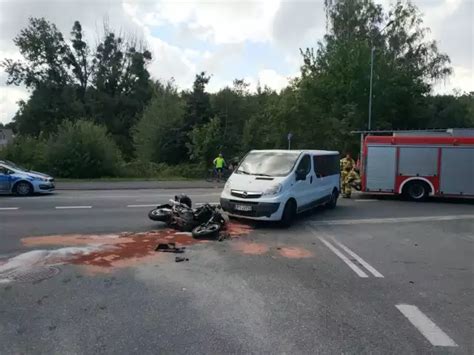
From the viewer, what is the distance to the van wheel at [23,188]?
18.4m

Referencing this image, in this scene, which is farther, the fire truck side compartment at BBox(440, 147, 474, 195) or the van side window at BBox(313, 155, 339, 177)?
the fire truck side compartment at BBox(440, 147, 474, 195)

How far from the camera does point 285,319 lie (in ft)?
16.5

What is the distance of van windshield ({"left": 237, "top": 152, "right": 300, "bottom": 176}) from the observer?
1191 cm

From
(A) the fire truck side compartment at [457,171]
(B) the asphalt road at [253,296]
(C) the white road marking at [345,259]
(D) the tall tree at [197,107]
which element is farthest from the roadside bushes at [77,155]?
(C) the white road marking at [345,259]

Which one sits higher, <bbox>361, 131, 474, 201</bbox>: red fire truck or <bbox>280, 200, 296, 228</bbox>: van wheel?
<bbox>361, 131, 474, 201</bbox>: red fire truck

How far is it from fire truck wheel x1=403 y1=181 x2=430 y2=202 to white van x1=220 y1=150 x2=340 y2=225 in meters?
5.80

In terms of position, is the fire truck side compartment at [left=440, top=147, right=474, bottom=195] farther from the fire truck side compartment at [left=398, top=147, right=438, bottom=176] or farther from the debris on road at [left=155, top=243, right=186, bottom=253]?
the debris on road at [left=155, top=243, right=186, bottom=253]

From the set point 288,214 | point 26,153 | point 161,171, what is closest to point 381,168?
point 288,214

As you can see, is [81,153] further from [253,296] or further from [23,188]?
[253,296]

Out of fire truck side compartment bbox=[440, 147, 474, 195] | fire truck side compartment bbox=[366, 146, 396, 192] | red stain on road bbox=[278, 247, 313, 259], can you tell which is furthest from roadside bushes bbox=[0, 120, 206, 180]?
red stain on road bbox=[278, 247, 313, 259]

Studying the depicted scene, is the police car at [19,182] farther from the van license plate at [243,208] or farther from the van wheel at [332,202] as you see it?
Result: the van wheel at [332,202]

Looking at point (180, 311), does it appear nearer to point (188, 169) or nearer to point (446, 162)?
point (446, 162)

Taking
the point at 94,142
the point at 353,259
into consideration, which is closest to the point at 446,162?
the point at 353,259

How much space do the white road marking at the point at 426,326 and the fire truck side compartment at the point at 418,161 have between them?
1336cm
